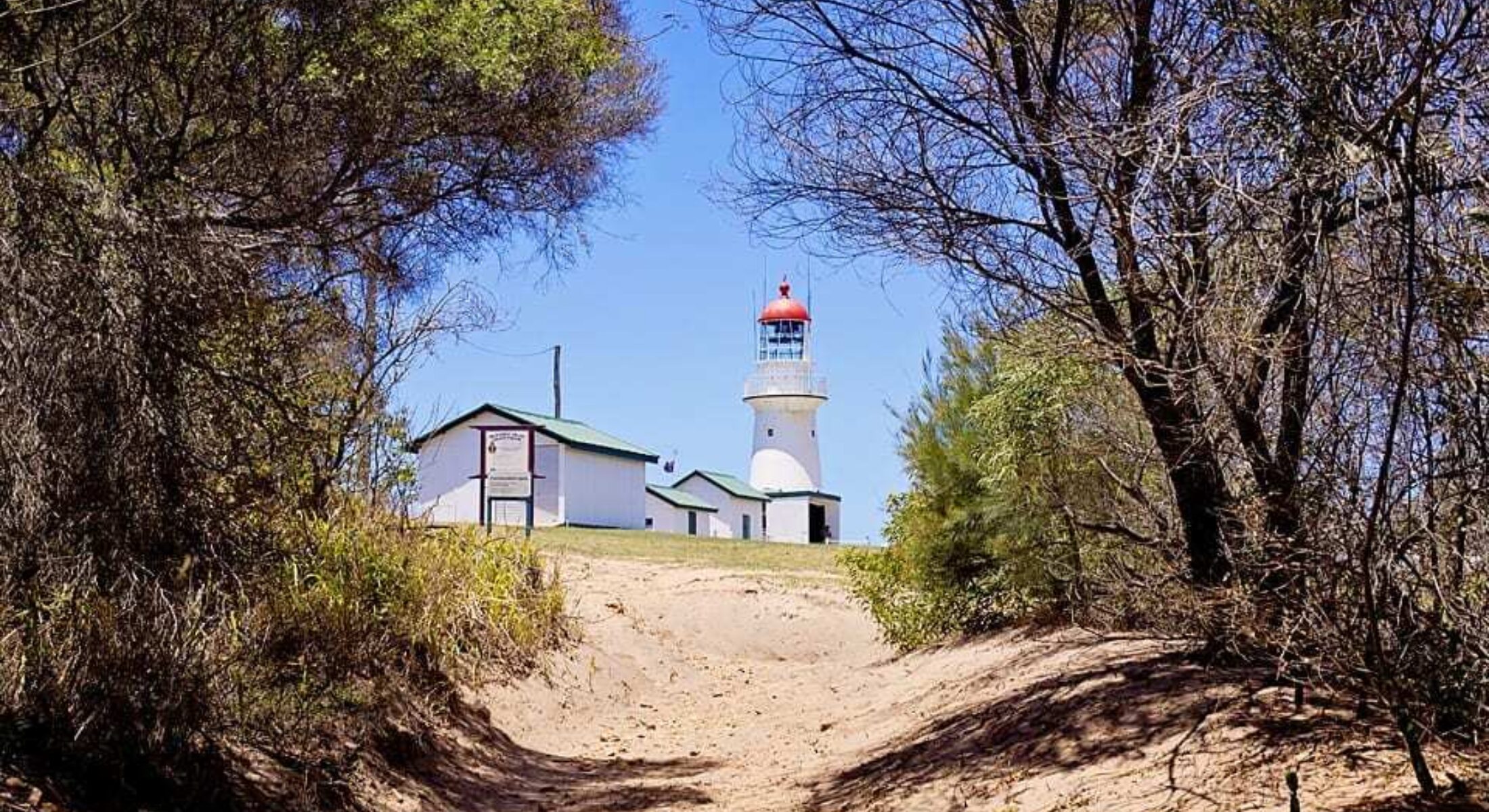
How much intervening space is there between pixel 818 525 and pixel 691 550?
20196mm

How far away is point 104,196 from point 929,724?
649 cm

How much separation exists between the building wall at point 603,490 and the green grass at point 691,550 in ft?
11.6

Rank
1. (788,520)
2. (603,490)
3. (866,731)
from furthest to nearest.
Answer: (788,520) → (603,490) → (866,731)

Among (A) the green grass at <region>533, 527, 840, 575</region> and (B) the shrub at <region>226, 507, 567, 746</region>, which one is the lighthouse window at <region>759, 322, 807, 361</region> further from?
(B) the shrub at <region>226, 507, 567, 746</region>

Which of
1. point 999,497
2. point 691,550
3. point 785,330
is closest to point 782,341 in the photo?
point 785,330

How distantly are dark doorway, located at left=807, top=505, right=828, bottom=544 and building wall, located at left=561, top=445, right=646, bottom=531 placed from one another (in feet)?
24.7

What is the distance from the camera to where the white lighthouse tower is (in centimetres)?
4203

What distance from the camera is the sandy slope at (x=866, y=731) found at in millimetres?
6535

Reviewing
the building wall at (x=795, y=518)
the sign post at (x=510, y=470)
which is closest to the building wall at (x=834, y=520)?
the building wall at (x=795, y=518)

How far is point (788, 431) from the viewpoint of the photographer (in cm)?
4322

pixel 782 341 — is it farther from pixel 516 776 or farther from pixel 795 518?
pixel 516 776

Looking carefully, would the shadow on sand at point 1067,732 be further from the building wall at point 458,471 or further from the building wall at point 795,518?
the building wall at point 795,518

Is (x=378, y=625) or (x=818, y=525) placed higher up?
(x=818, y=525)

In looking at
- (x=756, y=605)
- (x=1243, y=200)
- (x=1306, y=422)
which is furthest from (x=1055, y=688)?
(x=756, y=605)
